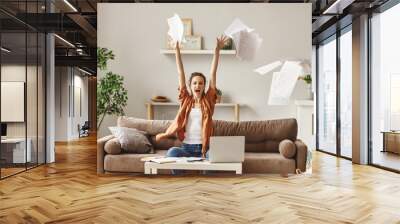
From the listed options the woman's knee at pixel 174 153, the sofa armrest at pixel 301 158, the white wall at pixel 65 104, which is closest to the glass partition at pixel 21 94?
the woman's knee at pixel 174 153

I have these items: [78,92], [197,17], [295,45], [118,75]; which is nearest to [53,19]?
[118,75]

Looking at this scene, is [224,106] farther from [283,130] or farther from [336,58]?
[336,58]

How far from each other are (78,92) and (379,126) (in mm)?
11609

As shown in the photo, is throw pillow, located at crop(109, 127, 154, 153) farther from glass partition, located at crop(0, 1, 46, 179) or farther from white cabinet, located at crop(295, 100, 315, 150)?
white cabinet, located at crop(295, 100, 315, 150)

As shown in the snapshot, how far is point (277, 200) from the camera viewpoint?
4086 mm

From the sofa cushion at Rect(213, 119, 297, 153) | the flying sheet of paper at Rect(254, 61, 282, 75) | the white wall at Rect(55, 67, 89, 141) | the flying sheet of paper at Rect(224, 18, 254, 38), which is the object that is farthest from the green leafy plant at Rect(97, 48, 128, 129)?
the white wall at Rect(55, 67, 89, 141)

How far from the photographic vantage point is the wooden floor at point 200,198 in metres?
3.41

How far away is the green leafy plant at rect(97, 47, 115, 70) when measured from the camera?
5770 millimetres

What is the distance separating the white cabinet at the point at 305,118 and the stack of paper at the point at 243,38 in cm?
93

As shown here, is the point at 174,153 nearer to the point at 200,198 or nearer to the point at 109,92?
the point at 200,198

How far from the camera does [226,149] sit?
4367 mm

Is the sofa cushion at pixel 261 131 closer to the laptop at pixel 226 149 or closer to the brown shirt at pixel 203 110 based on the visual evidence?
the brown shirt at pixel 203 110

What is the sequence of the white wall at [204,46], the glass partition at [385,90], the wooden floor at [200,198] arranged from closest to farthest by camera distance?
the wooden floor at [200,198] → the white wall at [204,46] → the glass partition at [385,90]

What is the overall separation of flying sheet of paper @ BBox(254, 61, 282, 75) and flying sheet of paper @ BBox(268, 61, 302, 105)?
81 mm
